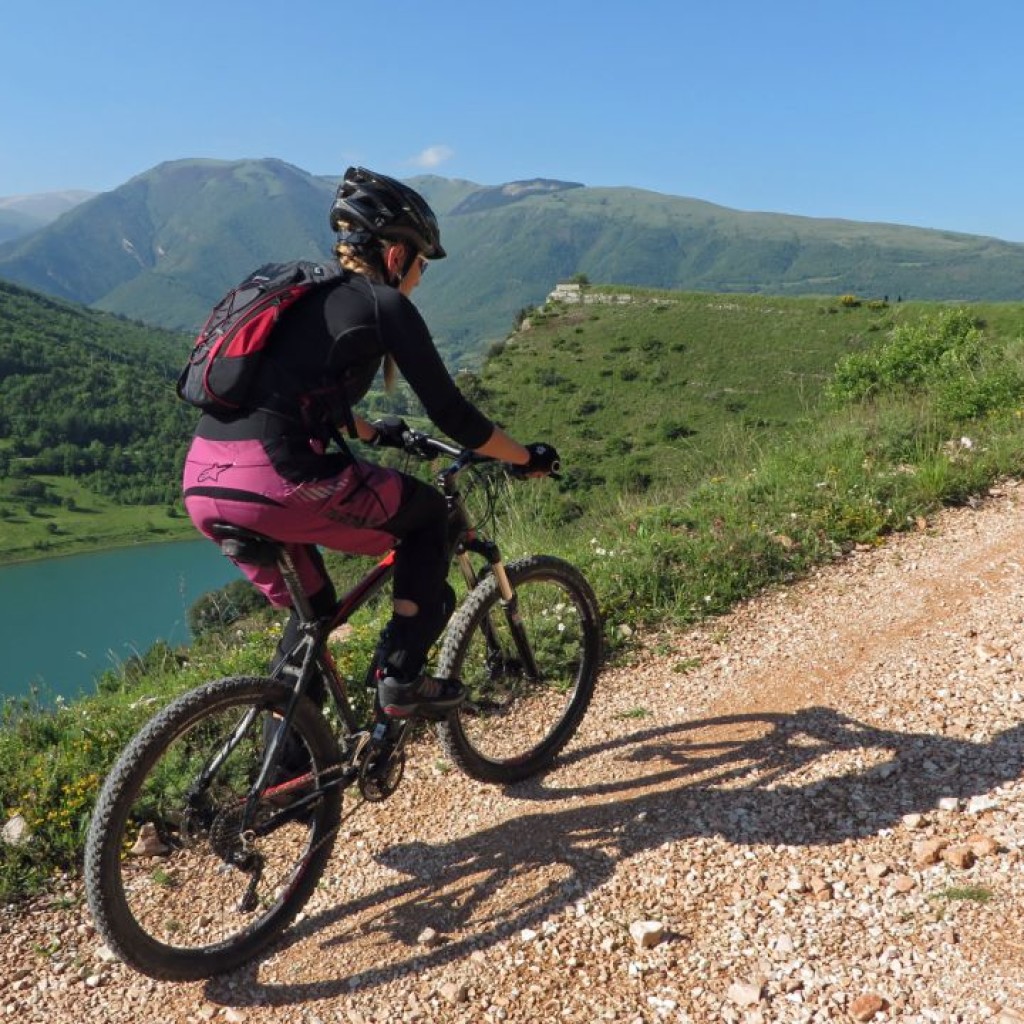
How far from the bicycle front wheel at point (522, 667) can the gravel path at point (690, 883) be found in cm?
19

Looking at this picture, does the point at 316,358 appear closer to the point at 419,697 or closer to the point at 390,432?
the point at 390,432

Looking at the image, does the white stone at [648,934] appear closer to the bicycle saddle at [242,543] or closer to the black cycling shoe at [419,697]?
the black cycling shoe at [419,697]

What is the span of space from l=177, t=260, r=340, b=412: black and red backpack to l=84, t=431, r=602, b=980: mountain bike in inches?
18.9

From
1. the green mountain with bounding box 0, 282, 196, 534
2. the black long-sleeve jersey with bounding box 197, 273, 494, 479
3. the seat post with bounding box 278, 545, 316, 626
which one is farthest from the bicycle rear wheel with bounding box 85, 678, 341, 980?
the green mountain with bounding box 0, 282, 196, 534

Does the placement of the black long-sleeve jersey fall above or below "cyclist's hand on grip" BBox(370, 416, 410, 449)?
above

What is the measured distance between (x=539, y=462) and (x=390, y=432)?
0.79 metres

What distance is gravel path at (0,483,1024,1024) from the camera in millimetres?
2828

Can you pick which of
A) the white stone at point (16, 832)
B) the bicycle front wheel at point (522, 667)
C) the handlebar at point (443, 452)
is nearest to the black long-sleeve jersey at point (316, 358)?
the handlebar at point (443, 452)

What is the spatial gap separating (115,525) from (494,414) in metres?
54.2

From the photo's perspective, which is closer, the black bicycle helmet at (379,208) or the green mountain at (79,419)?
the black bicycle helmet at (379,208)

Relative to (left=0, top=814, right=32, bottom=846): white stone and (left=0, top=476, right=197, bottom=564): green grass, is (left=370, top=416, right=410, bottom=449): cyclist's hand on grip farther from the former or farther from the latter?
(left=0, top=476, right=197, bottom=564): green grass

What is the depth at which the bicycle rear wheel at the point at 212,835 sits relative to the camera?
2885 millimetres

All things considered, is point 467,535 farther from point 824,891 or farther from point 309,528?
point 824,891

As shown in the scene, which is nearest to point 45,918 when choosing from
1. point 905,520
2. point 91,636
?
point 905,520
